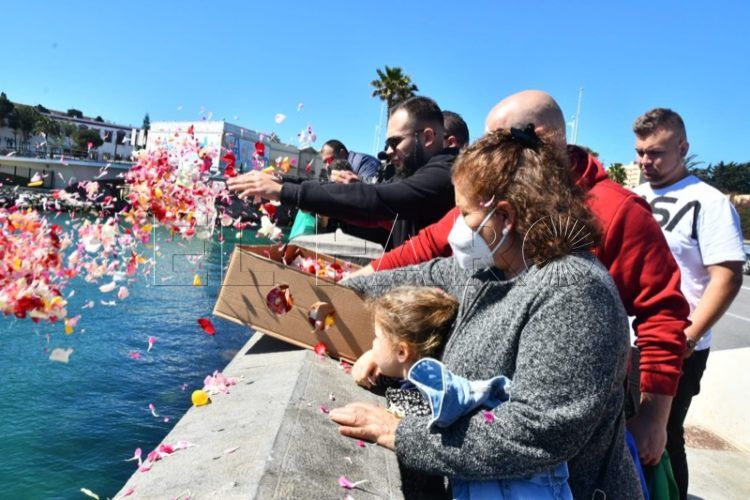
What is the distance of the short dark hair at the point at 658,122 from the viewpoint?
3.42 metres

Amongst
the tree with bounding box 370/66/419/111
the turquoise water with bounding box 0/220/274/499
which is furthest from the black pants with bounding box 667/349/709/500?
the tree with bounding box 370/66/419/111

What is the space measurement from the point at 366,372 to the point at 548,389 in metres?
1.09

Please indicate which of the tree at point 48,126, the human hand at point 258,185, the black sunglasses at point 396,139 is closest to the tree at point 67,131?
the tree at point 48,126

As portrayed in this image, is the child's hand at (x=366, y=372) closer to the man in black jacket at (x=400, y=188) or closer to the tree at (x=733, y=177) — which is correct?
the man in black jacket at (x=400, y=188)

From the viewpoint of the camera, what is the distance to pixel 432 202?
10.6 ft

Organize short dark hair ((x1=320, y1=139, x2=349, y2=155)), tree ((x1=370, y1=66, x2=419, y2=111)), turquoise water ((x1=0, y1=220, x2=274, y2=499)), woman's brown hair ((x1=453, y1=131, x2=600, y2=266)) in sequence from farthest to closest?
1. tree ((x1=370, y1=66, x2=419, y2=111))
2. short dark hair ((x1=320, y1=139, x2=349, y2=155))
3. turquoise water ((x1=0, y1=220, x2=274, y2=499))
4. woman's brown hair ((x1=453, y1=131, x2=600, y2=266))

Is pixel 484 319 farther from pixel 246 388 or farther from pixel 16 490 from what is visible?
pixel 16 490

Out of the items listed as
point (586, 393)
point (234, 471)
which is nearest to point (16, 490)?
point (234, 471)

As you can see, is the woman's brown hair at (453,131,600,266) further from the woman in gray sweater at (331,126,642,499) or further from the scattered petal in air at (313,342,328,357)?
the scattered petal in air at (313,342,328,357)

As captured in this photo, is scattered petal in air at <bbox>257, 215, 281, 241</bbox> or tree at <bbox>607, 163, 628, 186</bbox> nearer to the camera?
scattered petal in air at <bbox>257, 215, 281, 241</bbox>

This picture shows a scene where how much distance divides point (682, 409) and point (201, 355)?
17.7 ft

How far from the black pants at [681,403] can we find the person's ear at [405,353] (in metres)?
1.85

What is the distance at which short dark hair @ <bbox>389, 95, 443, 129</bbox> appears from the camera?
3672 mm

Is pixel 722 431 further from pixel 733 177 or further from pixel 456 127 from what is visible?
pixel 733 177
